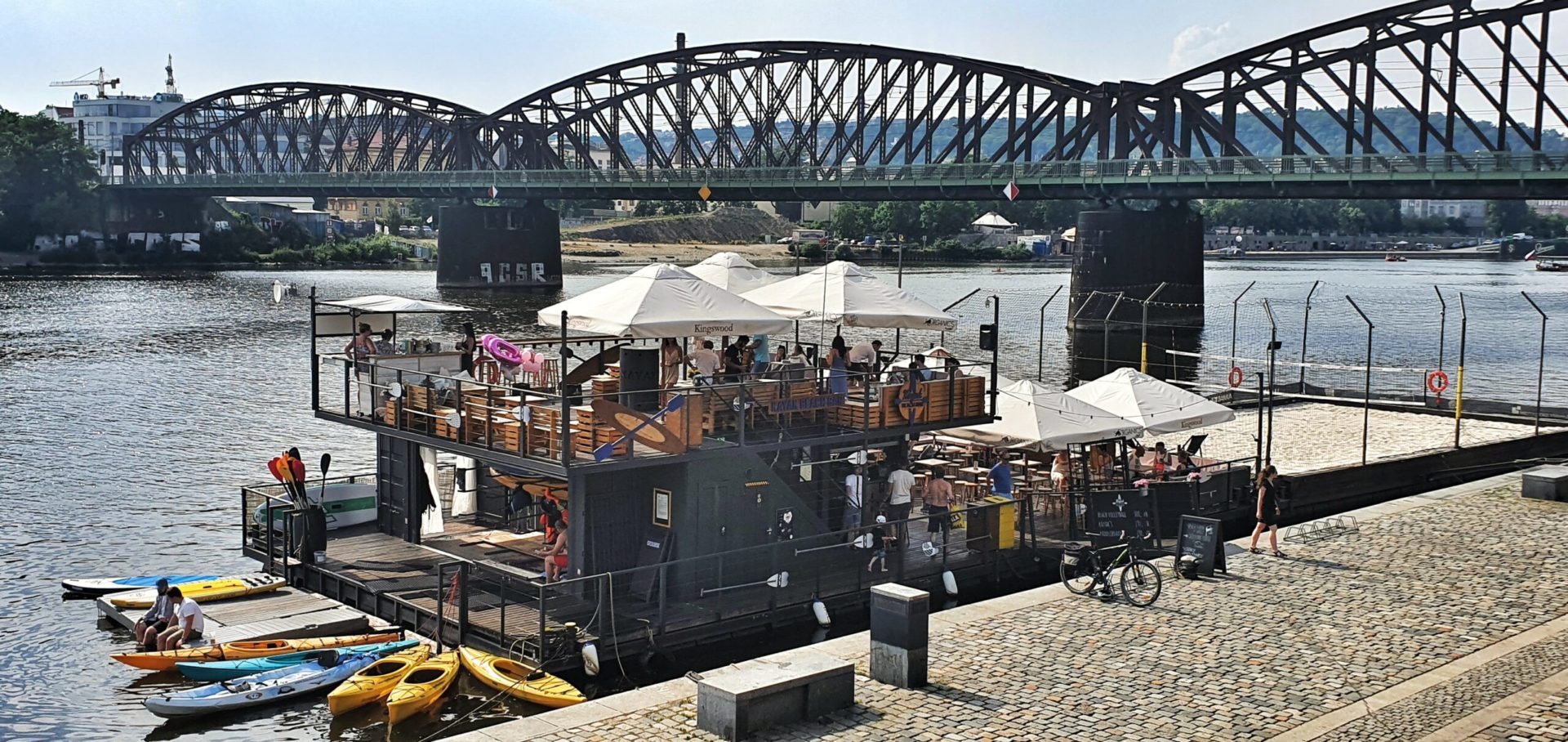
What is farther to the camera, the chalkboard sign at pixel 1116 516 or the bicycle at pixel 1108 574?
the chalkboard sign at pixel 1116 516

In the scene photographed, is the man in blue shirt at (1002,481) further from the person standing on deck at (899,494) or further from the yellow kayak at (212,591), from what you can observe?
the yellow kayak at (212,591)

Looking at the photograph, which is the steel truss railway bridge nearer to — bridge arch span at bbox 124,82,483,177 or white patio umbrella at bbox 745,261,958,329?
bridge arch span at bbox 124,82,483,177

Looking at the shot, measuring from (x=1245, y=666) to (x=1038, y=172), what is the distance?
85738mm

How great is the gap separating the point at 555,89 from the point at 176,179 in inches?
2029

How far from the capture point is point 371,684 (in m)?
22.8

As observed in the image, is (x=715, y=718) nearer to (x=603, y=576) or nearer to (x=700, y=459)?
(x=603, y=576)

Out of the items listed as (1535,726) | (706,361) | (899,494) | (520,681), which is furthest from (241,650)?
(1535,726)

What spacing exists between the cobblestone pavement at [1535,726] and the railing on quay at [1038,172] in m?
68.3

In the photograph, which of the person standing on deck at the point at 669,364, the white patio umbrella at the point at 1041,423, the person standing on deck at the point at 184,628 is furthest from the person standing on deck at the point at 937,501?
the person standing on deck at the point at 184,628

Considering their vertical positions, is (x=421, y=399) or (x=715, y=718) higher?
(x=421, y=399)

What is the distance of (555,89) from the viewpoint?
164 m

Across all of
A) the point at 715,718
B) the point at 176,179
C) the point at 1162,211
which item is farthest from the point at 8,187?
the point at 715,718

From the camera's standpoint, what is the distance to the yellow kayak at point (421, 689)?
72.6 feet

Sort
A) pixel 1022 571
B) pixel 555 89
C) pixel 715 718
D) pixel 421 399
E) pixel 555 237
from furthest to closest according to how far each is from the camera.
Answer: pixel 555 89
pixel 555 237
pixel 1022 571
pixel 421 399
pixel 715 718
